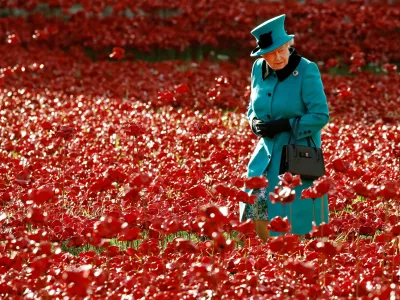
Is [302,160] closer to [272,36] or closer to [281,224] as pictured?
[272,36]

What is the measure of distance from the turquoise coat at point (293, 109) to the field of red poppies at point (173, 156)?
228 mm

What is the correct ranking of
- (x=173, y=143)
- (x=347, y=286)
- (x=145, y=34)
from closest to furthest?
1. (x=347, y=286)
2. (x=173, y=143)
3. (x=145, y=34)

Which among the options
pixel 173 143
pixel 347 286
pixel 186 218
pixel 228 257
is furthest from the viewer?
pixel 173 143

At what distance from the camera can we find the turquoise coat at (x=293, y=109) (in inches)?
207

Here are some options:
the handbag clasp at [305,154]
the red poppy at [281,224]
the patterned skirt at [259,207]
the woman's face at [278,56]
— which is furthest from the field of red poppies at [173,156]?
the woman's face at [278,56]

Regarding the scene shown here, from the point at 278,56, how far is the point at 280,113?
14.2 inches

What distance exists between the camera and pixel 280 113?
5.36m

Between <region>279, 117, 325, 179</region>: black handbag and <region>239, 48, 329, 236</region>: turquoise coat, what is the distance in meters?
0.11

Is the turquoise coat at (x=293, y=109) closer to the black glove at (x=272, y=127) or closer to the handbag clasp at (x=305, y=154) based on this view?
the black glove at (x=272, y=127)

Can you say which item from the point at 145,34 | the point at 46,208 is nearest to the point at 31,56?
the point at 145,34

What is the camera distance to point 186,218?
5145mm

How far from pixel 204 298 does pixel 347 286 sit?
25.1 inches

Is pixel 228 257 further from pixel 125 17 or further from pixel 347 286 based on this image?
pixel 125 17

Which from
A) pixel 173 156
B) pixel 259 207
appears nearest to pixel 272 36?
pixel 259 207
